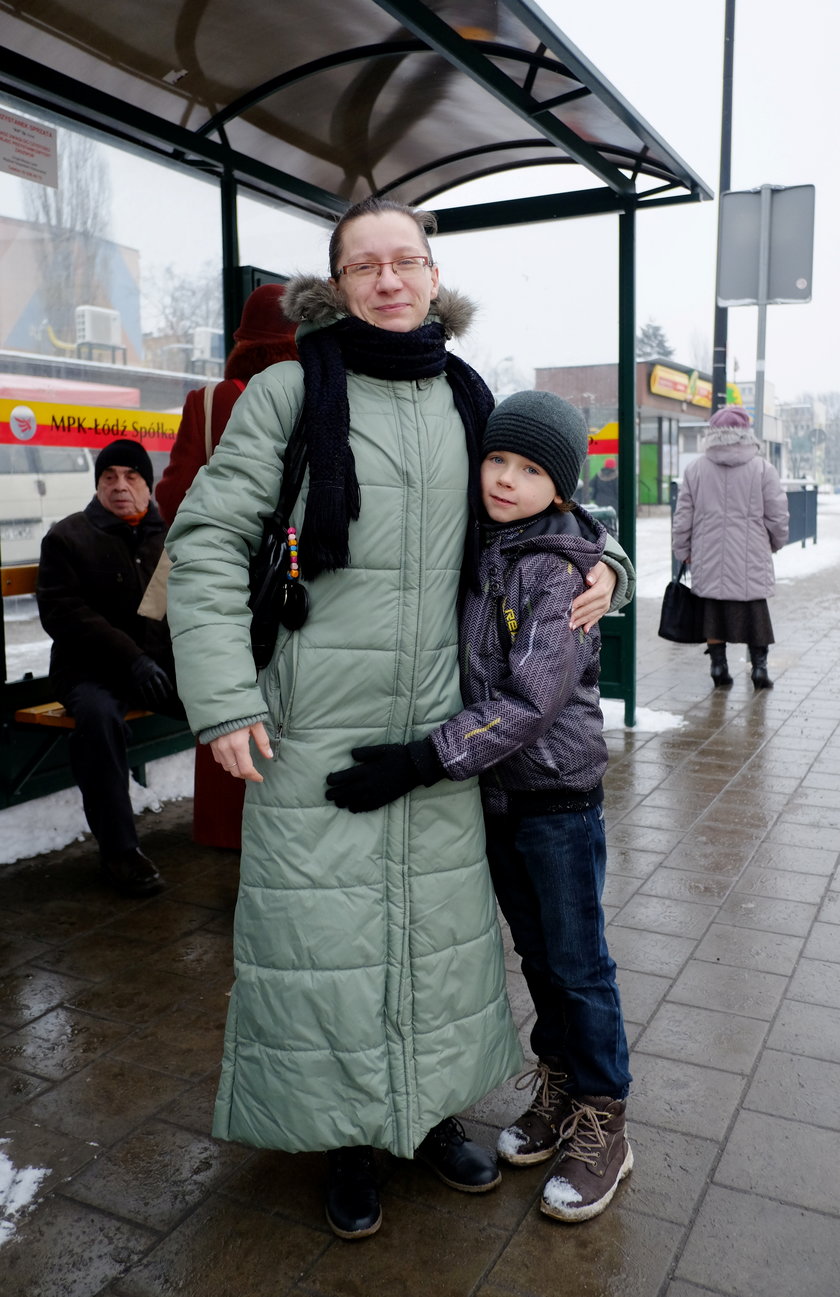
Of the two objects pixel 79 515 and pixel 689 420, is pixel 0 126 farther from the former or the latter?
pixel 689 420

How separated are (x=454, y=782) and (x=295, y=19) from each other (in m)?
3.70

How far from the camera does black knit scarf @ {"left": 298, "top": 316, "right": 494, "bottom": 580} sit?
207cm

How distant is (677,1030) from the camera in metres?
3.12

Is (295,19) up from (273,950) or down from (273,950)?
up

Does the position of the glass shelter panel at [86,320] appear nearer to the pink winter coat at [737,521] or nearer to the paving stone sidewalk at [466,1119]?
the paving stone sidewalk at [466,1119]

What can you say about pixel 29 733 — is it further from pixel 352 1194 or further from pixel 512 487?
pixel 512 487

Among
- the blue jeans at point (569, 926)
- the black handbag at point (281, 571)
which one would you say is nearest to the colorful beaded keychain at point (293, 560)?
the black handbag at point (281, 571)

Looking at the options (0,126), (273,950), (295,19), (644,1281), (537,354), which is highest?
(295,19)

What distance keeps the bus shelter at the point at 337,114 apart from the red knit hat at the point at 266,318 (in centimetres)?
102

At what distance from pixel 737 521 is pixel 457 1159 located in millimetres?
6056

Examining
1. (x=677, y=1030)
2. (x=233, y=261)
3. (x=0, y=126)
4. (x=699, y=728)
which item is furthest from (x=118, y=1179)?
(x=699, y=728)

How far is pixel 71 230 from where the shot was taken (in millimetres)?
4715

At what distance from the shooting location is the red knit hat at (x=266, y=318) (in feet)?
10.8

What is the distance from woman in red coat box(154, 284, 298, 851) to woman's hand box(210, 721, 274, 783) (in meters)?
1.34
